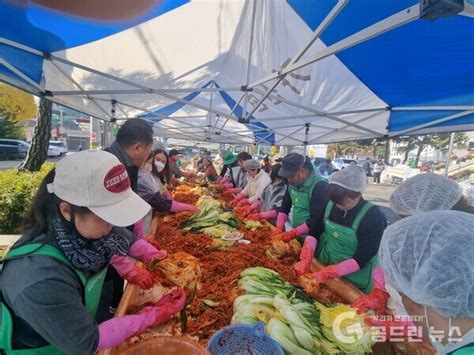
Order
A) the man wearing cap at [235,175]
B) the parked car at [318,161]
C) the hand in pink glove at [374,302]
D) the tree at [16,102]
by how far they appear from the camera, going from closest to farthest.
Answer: the hand in pink glove at [374,302]
the man wearing cap at [235,175]
the tree at [16,102]
the parked car at [318,161]

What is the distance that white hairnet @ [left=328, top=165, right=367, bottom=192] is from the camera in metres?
2.41

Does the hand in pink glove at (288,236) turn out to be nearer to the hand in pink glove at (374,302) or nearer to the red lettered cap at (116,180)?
the hand in pink glove at (374,302)

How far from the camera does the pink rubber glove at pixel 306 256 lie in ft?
8.01

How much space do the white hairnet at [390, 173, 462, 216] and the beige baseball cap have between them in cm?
213

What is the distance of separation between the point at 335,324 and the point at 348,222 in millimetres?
1077

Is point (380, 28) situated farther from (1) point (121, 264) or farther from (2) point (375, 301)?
(1) point (121, 264)

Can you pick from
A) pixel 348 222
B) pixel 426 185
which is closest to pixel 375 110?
pixel 426 185

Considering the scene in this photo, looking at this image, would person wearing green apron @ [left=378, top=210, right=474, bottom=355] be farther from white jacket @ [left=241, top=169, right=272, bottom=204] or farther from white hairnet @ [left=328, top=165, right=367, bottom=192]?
white jacket @ [left=241, top=169, right=272, bottom=204]

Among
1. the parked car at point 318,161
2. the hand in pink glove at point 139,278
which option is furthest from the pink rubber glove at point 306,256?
the parked car at point 318,161

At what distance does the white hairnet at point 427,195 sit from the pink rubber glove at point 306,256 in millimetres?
826

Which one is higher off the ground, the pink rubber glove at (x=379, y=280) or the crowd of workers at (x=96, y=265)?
the crowd of workers at (x=96, y=265)

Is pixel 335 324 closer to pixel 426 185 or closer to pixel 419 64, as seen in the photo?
pixel 426 185

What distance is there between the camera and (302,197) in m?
3.66

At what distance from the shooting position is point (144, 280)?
2.05 meters
